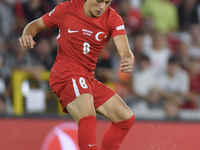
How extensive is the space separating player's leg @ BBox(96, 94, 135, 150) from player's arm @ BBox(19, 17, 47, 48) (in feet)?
2.92

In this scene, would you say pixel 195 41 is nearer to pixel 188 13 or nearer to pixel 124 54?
pixel 188 13

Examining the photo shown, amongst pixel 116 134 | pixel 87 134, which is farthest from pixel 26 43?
pixel 116 134

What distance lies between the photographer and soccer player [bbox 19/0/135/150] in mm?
3031

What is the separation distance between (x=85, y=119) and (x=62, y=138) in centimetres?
118

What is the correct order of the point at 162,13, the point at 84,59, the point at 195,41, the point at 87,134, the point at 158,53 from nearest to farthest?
the point at 87,134
the point at 84,59
the point at 158,53
the point at 195,41
the point at 162,13

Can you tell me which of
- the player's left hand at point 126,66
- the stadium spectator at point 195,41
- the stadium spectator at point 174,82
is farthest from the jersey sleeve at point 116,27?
the stadium spectator at point 195,41

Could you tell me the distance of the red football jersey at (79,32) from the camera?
3188 mm

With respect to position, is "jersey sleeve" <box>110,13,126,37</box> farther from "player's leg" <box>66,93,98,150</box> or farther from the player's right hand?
the player's right hand

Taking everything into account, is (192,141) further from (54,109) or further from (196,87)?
(54,109)

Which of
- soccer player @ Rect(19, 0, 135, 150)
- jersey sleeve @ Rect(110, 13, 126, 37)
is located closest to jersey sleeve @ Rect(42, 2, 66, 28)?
soccer player @ Rect(19, 0, 135, 150)

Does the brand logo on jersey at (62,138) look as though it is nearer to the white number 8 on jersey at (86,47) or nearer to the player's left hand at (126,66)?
the white number 8 on jersey at (86,47)

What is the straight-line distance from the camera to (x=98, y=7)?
9.98ft

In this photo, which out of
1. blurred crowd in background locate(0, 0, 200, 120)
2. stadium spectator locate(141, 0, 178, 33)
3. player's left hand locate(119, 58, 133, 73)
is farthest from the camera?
stadium spectator locate(141, 0, 178, 33)

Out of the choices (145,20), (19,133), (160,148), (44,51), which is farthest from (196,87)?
(19,133)
